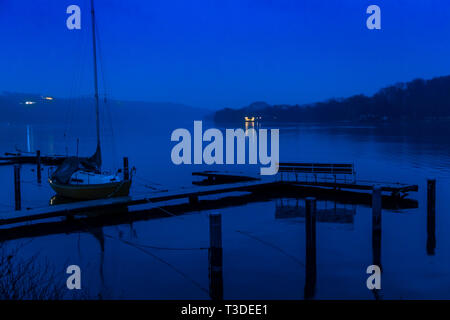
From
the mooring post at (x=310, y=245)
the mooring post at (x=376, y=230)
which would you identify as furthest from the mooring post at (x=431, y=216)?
the mooring post at (x=310, y=245)

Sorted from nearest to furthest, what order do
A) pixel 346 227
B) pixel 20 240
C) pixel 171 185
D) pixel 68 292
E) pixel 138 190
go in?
pixel 68 292, pixel 20 240, pixel 346 227, pixel 138 190, pixel 171 185

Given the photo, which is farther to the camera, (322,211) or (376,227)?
(322,211)

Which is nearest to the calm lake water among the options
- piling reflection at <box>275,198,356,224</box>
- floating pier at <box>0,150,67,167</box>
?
piling reflection at <box>275,198,356,224</box>

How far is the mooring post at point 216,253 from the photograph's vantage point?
10.5m

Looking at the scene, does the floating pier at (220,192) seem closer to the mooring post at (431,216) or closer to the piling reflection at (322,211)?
the piling reflection at (322,211)

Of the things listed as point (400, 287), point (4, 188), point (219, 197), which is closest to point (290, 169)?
point (219, 197)

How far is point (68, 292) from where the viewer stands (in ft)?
37.0

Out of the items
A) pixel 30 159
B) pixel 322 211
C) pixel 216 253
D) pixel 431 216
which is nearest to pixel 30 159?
pixel 30 159

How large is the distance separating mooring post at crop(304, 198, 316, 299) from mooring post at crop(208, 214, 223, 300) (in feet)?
7.72

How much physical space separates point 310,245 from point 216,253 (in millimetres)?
2652

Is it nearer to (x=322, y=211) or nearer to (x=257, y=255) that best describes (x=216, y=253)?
(x=257, y=255)

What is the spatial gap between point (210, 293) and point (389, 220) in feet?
35.0

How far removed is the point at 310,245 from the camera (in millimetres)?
11766
